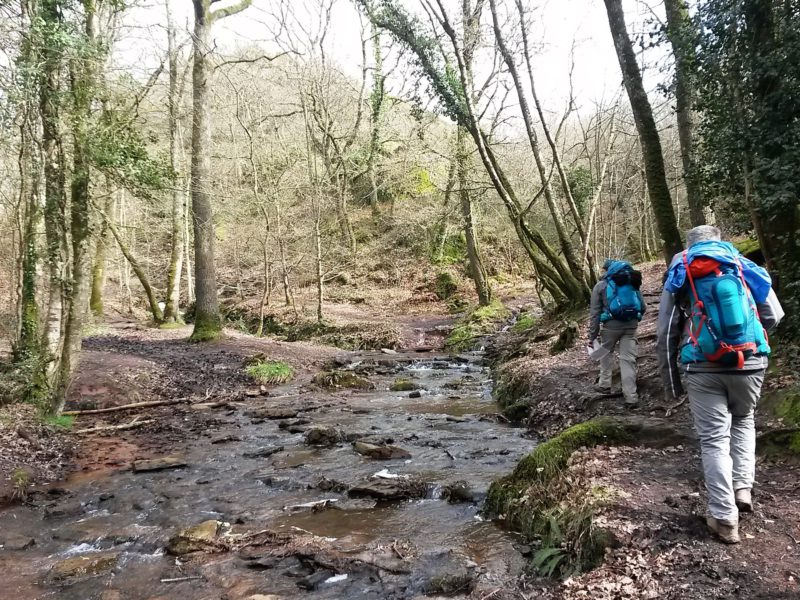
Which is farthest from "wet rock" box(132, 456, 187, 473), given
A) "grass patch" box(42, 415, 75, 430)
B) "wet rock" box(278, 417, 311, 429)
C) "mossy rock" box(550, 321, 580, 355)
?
"mossy rock" box(550, 321, 580, 355)

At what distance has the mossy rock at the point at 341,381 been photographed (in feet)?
42.9

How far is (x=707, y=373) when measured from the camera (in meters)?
3.80

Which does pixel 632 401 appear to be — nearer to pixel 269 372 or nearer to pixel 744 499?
pixel 744 499

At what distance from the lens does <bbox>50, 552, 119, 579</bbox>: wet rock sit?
465cm

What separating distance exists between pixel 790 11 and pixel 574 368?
6116 millimetres

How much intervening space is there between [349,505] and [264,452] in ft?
8.38

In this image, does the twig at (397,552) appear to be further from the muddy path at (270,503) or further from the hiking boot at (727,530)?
the hiking boot at (727,530)

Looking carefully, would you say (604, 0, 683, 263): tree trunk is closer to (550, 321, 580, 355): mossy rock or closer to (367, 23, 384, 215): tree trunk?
(550, 321, 580, 355): mossy rock

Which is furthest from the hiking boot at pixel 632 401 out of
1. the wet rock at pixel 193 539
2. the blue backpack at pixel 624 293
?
the wet rock at pixel 193 539

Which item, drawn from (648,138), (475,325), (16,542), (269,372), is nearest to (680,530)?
(16,542)

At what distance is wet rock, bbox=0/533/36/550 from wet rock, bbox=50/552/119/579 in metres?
0.60

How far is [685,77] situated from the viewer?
8.96 metres

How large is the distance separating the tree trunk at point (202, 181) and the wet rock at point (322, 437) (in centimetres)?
918

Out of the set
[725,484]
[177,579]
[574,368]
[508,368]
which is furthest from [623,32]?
[177,579]
